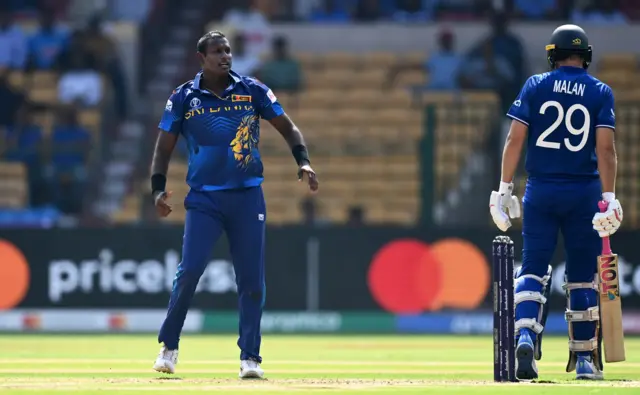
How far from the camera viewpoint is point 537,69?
73.0ft

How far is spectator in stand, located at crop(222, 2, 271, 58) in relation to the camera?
22.7 m

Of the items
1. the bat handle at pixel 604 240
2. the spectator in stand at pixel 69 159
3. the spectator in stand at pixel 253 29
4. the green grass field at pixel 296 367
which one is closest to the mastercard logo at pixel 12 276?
the green grass field at pixel 296 367

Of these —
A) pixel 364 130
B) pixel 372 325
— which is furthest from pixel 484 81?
pixel 372 325

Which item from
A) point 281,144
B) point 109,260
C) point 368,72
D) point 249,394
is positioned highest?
point 368,72

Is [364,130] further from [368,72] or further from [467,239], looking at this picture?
[467,239]

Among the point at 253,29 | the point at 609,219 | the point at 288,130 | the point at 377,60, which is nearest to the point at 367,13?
the point at 377,60

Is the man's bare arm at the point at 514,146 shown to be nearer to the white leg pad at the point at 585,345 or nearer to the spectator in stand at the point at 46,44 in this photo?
the white leg pad at the point at 585,345

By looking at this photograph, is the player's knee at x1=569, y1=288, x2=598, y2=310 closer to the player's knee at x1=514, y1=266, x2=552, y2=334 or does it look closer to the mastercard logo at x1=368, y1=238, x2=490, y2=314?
the player's knee at x1=514, y1=266, x2=552, y2=334

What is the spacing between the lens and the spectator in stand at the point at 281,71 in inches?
829

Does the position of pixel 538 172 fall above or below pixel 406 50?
below

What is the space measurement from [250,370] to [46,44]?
14.7 m

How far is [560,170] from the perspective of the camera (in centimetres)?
909

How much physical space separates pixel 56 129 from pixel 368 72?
484 cm

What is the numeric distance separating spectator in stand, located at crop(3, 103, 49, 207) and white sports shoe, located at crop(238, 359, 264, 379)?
10781 mm
